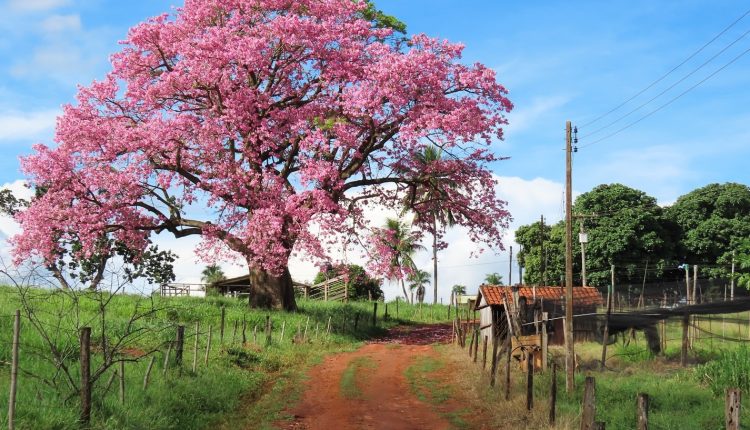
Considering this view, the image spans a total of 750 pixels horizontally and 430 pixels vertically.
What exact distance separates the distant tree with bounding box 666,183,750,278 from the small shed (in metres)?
28.7

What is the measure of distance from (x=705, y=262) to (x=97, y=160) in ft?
172

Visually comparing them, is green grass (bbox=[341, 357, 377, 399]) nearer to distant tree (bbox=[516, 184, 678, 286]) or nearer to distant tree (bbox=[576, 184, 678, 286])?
distant tree (bbox=[516, 184, 678, 286])

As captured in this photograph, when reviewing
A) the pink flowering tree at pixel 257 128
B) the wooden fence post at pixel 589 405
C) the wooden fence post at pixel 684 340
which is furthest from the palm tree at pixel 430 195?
the wooden fence post at pixel 589 405

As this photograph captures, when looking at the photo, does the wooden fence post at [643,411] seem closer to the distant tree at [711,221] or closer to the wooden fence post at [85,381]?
the wooden fence post at [85,381]

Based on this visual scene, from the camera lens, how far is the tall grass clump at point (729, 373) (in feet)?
60.5

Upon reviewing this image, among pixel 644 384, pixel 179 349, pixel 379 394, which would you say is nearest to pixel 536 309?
pixel 644 384

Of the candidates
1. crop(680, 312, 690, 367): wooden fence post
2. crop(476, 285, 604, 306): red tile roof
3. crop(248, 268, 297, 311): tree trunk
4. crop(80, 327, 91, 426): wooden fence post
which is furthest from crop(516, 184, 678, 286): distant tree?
crop(80, 327, 91, 426): wooden fence post

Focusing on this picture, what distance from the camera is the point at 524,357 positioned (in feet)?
76.1

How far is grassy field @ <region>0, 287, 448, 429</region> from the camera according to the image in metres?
12.8

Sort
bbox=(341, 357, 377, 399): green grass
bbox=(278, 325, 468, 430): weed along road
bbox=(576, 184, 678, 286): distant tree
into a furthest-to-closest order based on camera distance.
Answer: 1. bbox=(576, 184, 678, 286): distant tree
2. bbox=(341, 357, 377, 399): green grass
3. bbox=(278, 325, 468, 430): weed along road

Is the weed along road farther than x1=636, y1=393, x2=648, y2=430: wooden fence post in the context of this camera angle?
Yes

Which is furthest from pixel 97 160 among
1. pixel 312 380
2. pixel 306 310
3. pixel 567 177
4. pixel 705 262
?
pixel 705 262

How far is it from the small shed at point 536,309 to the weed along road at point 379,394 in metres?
3.03

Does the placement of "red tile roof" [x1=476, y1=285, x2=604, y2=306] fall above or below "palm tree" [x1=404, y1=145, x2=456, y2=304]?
below
